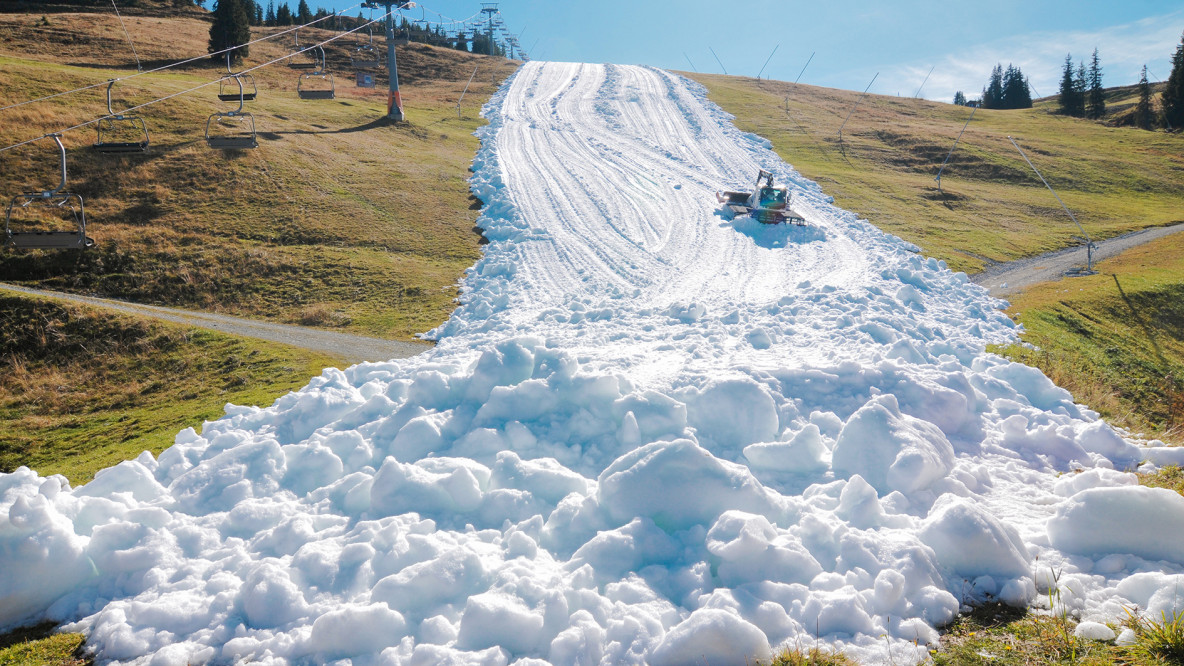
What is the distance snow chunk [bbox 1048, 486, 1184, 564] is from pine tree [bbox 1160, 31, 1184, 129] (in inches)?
3000

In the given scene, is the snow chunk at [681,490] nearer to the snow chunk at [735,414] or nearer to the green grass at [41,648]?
the snow chunk at [735,414]

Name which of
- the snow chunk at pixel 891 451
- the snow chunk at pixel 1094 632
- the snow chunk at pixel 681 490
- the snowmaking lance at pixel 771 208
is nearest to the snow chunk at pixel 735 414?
the snow chunk at pixel 891 451

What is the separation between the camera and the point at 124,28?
5019cm

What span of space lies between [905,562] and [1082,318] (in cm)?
1622

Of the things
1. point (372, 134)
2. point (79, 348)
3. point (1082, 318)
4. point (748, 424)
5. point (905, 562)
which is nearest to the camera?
point (905, 562)

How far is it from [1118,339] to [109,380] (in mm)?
27252

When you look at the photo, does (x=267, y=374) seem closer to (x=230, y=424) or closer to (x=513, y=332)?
(x=230, y=424)

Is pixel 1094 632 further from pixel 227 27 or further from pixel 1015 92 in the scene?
pixel 1015 92

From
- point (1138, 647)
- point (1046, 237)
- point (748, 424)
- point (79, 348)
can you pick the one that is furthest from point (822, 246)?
point (79, 348)

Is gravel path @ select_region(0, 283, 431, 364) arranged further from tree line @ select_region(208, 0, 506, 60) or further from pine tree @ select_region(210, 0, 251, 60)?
pine tree @ select_region(210, 0, 251, 60)

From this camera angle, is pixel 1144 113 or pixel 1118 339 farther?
pixel 1144 113

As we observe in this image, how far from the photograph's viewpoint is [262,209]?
2355 cm

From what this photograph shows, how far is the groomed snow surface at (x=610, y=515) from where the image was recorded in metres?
6.11

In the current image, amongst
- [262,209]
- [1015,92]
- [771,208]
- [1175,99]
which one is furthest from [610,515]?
[1015,92]
